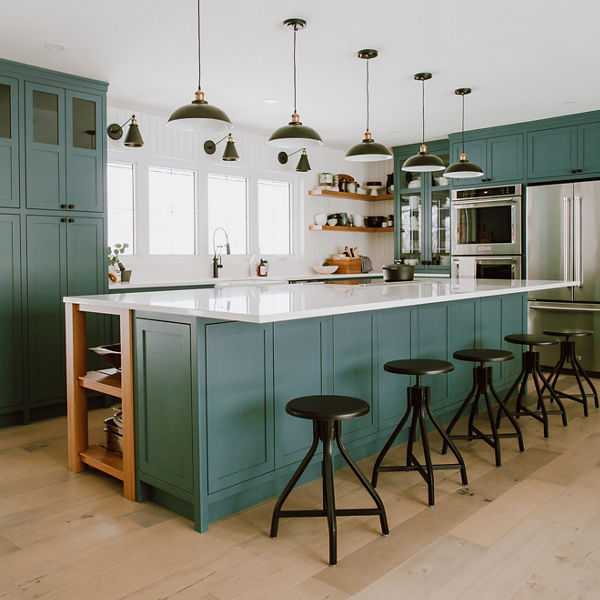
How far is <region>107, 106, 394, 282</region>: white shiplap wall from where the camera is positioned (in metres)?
5.48

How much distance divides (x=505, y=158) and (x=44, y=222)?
4.57m

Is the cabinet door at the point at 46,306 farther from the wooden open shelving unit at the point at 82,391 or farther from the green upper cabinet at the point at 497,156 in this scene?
the green upper cabinet at the point at 497,156

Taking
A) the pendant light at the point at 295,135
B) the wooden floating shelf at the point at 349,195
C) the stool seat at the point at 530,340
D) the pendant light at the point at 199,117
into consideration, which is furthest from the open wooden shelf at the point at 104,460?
the wooden floating shelf at the point at 349,195

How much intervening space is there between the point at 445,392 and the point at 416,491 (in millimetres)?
1133

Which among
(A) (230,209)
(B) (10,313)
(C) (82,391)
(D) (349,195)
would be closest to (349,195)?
(D) (349,195)

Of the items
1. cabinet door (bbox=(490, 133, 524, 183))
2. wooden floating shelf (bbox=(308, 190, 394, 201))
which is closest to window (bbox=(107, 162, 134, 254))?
wooden floating shelf (bbox=(308, 190, 394, 201))

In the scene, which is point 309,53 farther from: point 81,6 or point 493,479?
point 493,479

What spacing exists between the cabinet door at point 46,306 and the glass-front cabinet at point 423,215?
4.30 m

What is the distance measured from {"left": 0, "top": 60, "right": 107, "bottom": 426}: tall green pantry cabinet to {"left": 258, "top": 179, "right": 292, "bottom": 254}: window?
2452mm

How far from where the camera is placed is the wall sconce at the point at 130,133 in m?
4.68

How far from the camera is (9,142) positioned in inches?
156

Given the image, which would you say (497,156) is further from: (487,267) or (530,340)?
(530,340)

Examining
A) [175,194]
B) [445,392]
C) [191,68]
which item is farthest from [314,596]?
[175,194]

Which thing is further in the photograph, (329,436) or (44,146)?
(44,146)
